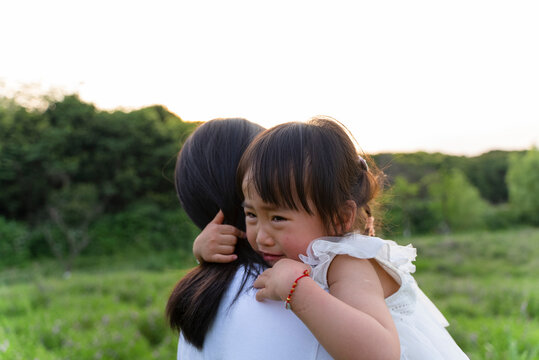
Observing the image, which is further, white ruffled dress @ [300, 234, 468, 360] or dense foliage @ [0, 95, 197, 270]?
dense foliage @ [0, 95, 197, 270]

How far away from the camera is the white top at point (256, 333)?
105 centimetres

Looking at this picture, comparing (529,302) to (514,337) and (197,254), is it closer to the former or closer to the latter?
(514,337)

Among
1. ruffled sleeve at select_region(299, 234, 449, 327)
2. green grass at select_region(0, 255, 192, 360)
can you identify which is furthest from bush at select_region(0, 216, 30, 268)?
ruffled sleeve at select_region(299, 234, 449, 327)

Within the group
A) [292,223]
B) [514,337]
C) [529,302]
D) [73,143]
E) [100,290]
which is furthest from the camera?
[73,143]

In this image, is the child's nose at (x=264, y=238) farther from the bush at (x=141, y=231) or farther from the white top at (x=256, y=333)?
the bush at (x=141, y=231)

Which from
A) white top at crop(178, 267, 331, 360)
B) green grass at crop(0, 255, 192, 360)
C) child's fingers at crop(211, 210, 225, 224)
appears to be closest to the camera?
white top at crop(178, 267, 331, 360)

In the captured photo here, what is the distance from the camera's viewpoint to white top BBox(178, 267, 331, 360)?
1052 mm

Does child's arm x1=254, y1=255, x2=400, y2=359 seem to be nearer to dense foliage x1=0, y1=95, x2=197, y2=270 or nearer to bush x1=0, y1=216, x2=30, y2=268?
dense foliage x1=0, y1=95, x2=197, y2=270

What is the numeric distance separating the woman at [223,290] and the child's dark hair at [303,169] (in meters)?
0.13

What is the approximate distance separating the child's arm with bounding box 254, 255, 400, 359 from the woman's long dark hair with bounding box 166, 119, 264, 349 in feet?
0.62

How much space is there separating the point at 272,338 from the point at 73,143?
53.7ft

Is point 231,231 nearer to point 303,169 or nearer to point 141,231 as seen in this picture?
point 303,169

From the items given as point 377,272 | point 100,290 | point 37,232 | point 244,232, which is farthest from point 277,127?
point 37,232

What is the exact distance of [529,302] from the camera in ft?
17.5
